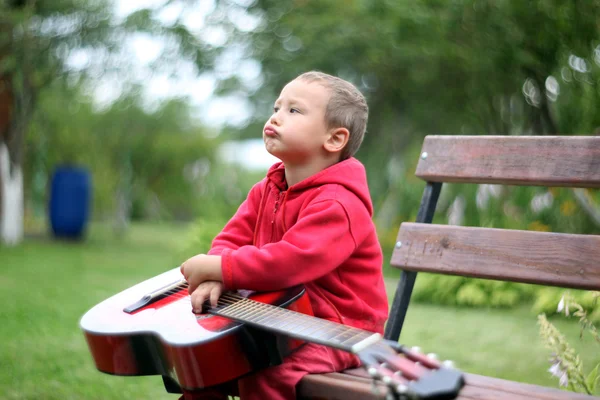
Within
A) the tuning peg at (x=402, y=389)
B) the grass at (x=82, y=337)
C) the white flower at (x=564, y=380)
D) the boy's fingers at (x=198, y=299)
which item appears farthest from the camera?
the grass at (x=82, y=337)

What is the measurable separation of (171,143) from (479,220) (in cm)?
983

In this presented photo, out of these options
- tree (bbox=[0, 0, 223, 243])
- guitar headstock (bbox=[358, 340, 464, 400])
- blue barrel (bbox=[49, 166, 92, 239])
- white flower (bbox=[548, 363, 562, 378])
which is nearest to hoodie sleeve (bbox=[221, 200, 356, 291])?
guitar headstock (bbox=[358, 340, 464, 400])

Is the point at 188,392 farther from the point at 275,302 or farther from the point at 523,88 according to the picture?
the point at 523,88

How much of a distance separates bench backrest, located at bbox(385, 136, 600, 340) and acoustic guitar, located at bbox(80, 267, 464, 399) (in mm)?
607

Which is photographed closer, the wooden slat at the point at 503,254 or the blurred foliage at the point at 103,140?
the wooden slat at the point at 503,254

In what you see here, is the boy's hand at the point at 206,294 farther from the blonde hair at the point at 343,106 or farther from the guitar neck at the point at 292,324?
the blonde hair at the point at 343,106

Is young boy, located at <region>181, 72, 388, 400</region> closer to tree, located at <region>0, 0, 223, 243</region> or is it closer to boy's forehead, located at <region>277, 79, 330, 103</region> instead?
boy's forehead, located at <region>277, 79, 330, 103</region>

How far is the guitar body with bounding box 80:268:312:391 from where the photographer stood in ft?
5.16

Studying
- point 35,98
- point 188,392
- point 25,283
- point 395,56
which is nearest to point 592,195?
point 395,56

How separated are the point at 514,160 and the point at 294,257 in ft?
2.81

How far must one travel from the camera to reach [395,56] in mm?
9133

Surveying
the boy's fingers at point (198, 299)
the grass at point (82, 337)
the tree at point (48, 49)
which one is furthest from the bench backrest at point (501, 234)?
the tree at point (48, 49)

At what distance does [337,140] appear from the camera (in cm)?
207

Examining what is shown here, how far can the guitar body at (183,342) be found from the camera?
1574 millimetres
